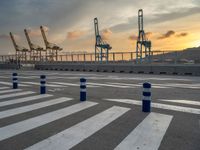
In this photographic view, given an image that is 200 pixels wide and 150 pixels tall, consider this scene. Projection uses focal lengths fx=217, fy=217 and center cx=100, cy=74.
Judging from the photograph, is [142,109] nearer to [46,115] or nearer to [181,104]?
[181,104]

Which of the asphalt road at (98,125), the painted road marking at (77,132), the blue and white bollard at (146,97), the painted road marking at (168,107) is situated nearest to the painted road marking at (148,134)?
the asphalt road at (98,125)

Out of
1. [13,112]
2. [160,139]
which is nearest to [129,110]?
[160,139]

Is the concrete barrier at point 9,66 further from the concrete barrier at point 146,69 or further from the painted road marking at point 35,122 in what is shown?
the painted road marking at point 35,122

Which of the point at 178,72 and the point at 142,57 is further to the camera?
the point at 142,57

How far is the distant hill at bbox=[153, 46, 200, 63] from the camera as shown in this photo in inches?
977

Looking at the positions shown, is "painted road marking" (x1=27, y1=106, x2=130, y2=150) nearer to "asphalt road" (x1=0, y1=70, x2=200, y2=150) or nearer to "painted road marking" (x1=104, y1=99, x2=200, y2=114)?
"asphalt road" (x1=0, y1=70, x2=200, y2=150)

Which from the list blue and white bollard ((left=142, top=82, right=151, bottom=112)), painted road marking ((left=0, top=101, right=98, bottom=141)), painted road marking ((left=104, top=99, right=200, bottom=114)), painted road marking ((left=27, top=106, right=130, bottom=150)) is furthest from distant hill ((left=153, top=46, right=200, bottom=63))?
painted road marking ((left=27, top=106, right=130, bottom=150))

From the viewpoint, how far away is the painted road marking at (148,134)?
163 inches

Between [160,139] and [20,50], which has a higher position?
[20,50]

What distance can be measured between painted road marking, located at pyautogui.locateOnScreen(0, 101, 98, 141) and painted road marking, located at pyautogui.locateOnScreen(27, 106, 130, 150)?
88 centimetres

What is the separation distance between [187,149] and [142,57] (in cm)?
2697

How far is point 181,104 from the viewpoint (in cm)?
785

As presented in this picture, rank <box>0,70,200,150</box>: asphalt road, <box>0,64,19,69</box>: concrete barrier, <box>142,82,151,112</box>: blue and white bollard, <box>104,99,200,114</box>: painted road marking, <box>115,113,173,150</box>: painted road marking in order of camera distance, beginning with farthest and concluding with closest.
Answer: <box>0,64,19,69</box>: concrete barrier, <box>104,99,200,114</box>: painted road marking, <box>142,82,151,112</box>: blue and white bollard, <box>0,70,200,150</box>: asphalt road, <box>115,113,173,150</box>: painted road marking

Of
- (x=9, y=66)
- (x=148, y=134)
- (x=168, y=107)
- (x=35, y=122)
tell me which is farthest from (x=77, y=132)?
(x=9, y=66)
